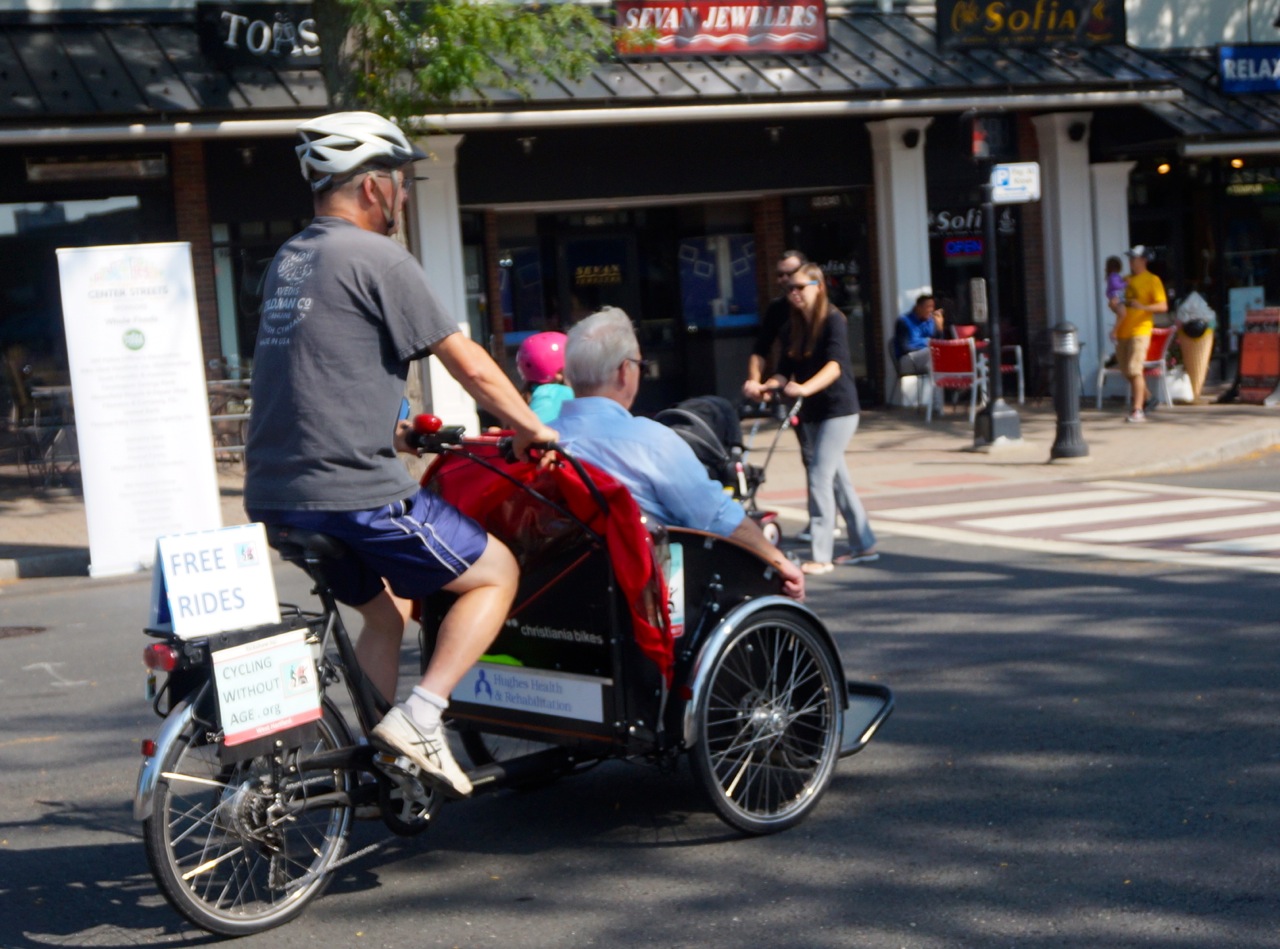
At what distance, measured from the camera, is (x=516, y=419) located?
4.15 metres

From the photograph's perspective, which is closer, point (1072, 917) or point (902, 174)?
point (1072, 917)

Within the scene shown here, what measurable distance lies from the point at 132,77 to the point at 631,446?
13.0 meters

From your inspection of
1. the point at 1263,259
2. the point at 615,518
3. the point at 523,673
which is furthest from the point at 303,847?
the point at 1263,259

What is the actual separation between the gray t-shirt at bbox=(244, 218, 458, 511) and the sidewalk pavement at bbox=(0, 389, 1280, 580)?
8.02 metres

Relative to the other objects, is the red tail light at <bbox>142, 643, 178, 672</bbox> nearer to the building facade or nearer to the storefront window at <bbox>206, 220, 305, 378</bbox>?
the building facade

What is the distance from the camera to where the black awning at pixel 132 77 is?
15.7 metres


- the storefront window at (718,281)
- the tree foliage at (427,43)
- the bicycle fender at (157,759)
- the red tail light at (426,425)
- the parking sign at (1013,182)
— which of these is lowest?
the bicycle fender at (157,759)

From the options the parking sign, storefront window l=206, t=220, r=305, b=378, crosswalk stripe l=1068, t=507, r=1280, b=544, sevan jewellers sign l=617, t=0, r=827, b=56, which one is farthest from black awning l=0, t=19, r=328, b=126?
crosswalk stripe l=1068, t=507, r=1280, b=544

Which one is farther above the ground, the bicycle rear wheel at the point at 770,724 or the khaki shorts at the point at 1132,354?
the khaki shorts at the point at 1132,354

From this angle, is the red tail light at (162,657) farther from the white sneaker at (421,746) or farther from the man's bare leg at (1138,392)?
the man's bare leg at (1138,392)

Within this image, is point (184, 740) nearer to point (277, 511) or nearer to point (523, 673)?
point (277, 511)

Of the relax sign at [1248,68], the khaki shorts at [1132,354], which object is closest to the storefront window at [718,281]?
the khaki shorts at [1132,354]

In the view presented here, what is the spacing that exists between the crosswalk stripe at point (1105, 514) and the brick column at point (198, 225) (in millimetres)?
9370

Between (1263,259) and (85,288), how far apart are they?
17.1 metres
